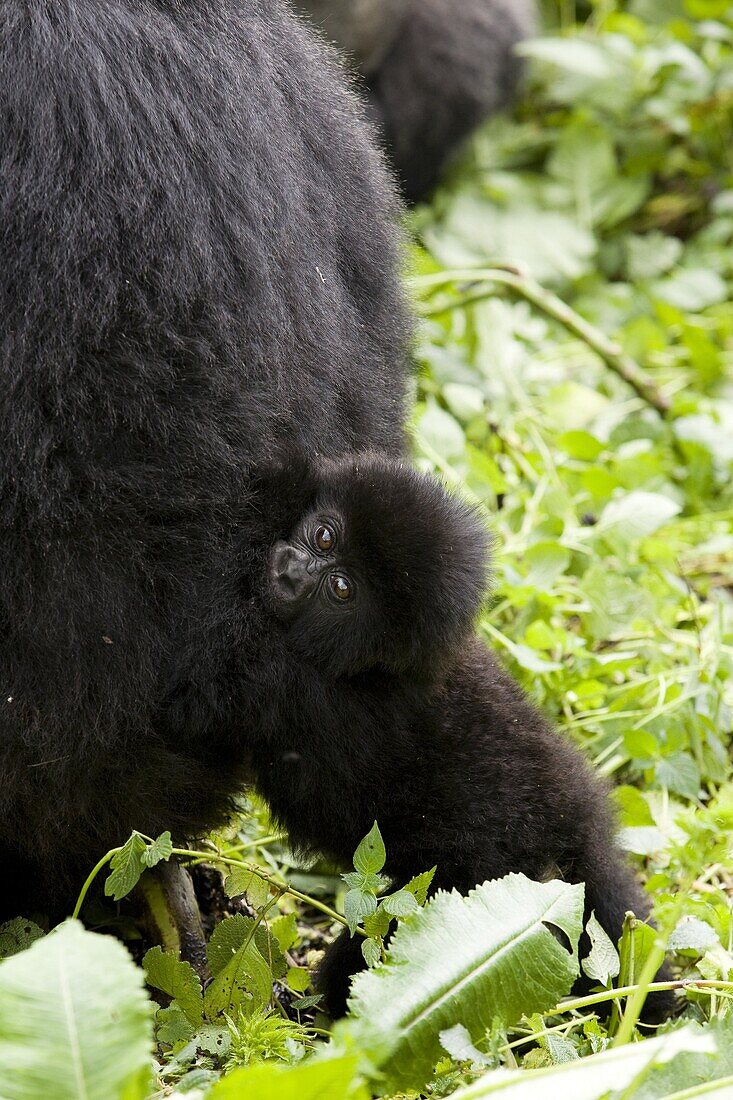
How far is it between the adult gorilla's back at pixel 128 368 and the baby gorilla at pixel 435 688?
4.5 inches

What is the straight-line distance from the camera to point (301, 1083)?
1058mm

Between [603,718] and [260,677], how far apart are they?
90cm

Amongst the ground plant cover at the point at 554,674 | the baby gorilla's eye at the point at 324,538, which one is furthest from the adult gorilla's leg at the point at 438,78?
the baby gorilla's eye at the point at 324,538

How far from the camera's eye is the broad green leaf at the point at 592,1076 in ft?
3.68

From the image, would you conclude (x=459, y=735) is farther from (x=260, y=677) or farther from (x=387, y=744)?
(x=260, y=677)

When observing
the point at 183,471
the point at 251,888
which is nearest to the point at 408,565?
the point at 183,471

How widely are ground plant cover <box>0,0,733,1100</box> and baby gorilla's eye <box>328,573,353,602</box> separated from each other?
0.24 metres

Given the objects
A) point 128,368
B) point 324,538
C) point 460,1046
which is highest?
point 128,368

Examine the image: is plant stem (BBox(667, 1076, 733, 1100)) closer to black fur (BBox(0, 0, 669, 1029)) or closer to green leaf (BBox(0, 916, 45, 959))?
black fur (BBox(0, 0, 669, 1029))

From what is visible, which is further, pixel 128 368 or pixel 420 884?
pixel 420 884

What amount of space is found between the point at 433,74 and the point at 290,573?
3435 mm

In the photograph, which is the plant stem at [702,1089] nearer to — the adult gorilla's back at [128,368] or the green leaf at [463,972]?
the green leaf at [463,972]

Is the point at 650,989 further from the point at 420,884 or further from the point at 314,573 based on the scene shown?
the point at 314,573

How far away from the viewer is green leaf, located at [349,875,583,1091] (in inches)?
51.9
